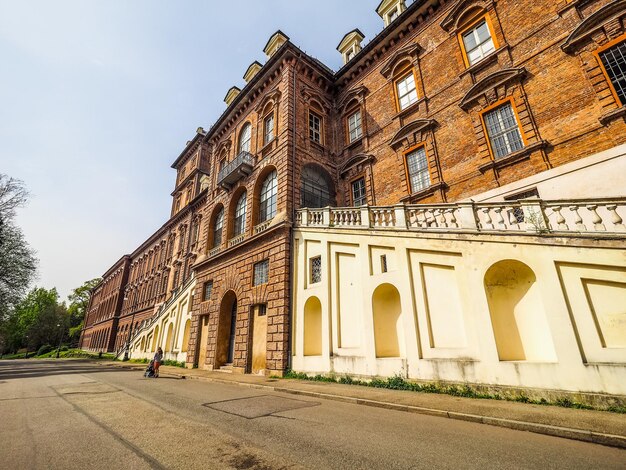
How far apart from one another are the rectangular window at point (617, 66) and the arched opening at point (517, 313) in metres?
6.97

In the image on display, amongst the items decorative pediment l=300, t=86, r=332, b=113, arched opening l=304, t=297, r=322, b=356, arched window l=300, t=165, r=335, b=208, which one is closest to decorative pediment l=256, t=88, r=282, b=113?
decorative pediment l=300, t=86, r=332, b=113

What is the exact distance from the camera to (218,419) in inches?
218

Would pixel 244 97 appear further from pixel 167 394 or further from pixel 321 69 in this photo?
pixel 167 394

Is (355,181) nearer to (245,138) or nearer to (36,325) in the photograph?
(245,138)

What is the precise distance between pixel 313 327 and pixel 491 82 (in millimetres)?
12986

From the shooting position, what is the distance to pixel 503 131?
38.1ft

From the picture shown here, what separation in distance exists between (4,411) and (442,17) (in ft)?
73.0

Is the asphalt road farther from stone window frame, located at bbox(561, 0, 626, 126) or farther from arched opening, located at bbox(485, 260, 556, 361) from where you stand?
stone window frame, located at bbox(561, 0, 626, 126)

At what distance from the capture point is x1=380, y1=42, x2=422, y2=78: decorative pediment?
1546 cm

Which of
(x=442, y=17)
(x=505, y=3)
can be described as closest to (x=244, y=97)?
(x=442, y=17)

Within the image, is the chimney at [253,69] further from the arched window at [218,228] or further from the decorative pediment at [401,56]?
the arched window at [218,228]

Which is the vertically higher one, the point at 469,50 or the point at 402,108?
the point at 469,50

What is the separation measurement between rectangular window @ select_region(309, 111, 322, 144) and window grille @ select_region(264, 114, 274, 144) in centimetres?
249

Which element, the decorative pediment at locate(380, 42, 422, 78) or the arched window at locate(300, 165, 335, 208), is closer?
the decorative pediment at locate(380, 42, 422, 78)
